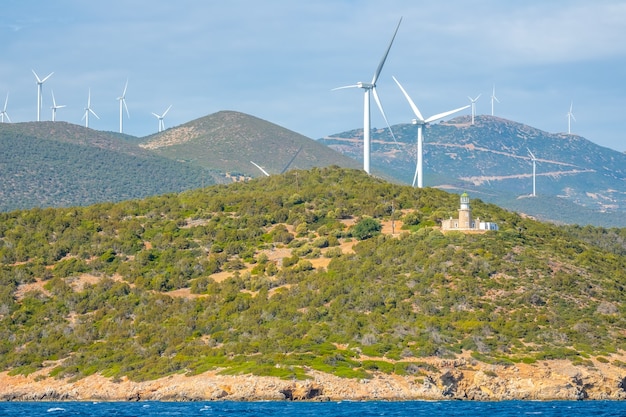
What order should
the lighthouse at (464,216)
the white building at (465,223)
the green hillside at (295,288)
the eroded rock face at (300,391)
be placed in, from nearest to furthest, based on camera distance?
the eroded rock face at (300,391)
the green hillside at (295,288)
the lighthouse at (464,216)
the white building at (465,223)

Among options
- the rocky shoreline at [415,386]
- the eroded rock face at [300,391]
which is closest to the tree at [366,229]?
the rocky shoreline at [415,386]

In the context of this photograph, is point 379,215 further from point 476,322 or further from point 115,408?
point 115,408

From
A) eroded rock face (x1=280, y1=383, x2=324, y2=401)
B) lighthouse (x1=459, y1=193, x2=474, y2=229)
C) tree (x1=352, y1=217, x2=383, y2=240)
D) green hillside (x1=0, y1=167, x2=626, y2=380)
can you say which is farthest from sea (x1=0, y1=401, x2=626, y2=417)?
tree (x1=352, y1=217, x2=383, y2=240)

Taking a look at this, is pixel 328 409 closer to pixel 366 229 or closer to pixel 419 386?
pixel 419 386

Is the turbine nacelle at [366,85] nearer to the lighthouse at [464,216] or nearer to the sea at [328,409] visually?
the lighthouse at [464,216]

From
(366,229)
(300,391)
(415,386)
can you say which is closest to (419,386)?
(415,386)

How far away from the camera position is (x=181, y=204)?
164375 millimetres

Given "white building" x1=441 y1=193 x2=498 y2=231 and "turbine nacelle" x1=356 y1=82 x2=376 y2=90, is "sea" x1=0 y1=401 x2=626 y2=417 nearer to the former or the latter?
"white building" x1=441 y1=193 x2=498 y2=231

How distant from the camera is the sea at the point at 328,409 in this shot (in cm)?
8819

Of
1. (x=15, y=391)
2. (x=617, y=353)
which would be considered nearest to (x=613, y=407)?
(x=617, y=353)

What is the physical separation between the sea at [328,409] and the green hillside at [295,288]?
21.1 feet

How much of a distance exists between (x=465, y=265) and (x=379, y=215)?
26.4 metres

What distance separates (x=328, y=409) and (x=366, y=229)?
52.8m

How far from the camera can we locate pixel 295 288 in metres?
128
